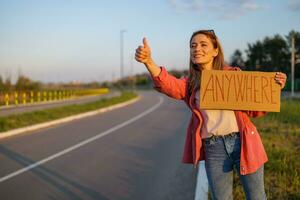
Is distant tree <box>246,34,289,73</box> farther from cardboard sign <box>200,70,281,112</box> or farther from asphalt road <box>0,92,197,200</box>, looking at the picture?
cardboard sign <box>200,70,281,112</box>

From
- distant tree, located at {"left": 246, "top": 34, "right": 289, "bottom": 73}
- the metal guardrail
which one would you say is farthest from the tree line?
the metal guardrail

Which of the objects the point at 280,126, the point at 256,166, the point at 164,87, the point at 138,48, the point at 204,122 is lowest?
the point at 280,126

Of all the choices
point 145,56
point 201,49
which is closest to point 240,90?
point 201,49

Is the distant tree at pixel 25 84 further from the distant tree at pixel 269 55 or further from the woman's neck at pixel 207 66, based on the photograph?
the woman's neck at pixel 207 66

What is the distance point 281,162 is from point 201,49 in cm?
497

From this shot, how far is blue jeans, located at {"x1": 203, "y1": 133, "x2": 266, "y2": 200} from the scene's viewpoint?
3.77m

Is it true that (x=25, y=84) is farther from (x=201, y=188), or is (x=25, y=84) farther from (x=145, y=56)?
(x=145, y=56)

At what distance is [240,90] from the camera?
407cm

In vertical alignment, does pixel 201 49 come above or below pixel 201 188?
above

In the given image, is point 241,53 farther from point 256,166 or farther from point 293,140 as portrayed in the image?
point 256,166

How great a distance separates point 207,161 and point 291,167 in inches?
182


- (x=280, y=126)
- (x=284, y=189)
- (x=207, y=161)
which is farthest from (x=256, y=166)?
(x=280, y=126)

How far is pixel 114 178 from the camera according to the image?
8.54 metres

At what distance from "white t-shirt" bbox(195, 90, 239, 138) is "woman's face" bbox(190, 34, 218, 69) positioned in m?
0.39
